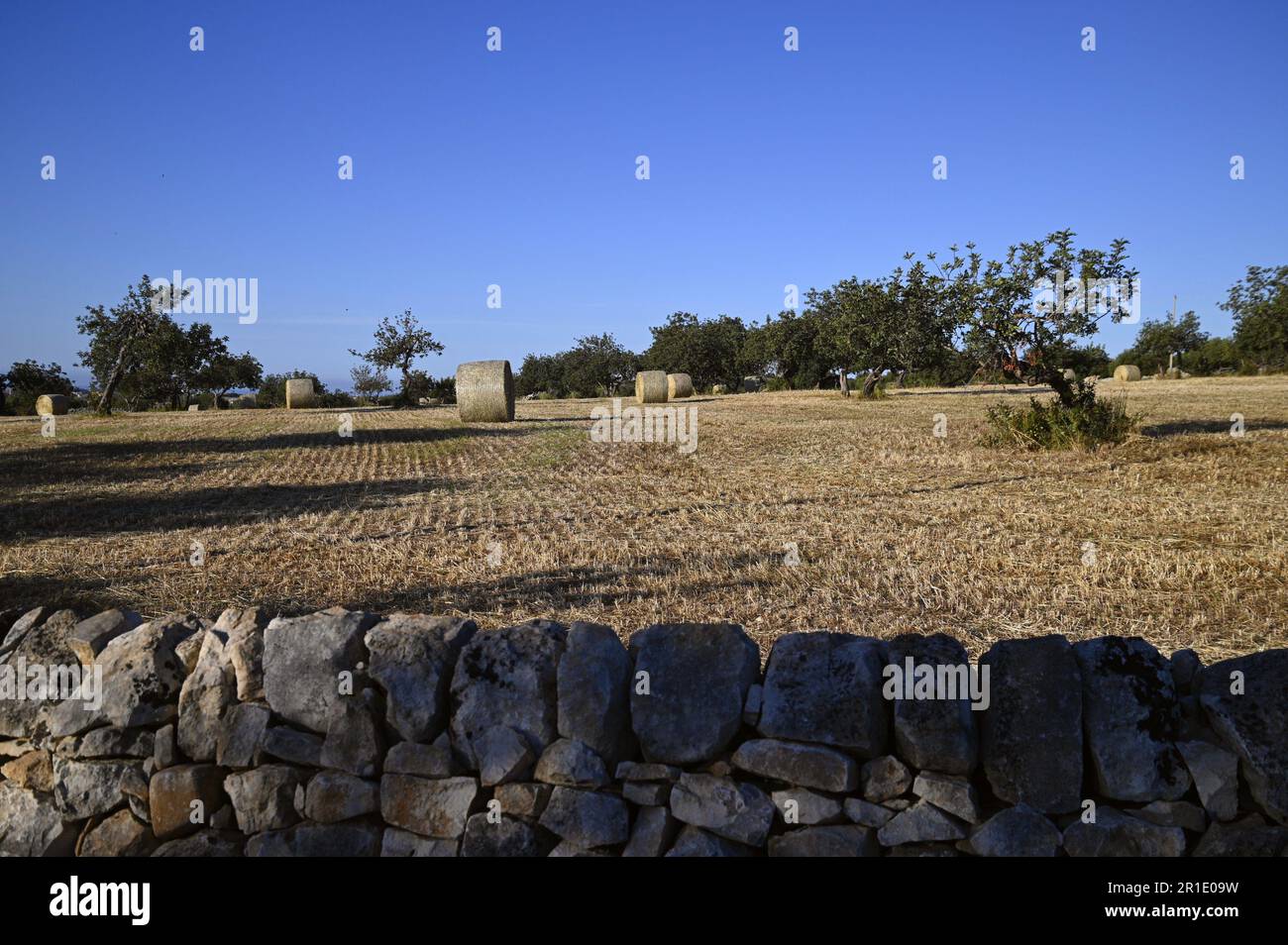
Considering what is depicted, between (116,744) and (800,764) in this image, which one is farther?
(116,744)

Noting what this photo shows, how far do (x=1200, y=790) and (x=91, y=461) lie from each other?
70.4 ft

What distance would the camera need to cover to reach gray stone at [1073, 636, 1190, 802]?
3.59m

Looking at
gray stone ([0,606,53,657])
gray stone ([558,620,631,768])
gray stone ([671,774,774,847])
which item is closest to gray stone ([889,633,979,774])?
gray stone ([671,774,774,847])

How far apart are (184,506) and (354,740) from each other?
1037cm

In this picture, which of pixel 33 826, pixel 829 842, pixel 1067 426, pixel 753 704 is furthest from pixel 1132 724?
pixel 1067 426

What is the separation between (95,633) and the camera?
15.2ft

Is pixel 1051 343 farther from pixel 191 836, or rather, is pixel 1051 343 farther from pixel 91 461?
pixel 91 461

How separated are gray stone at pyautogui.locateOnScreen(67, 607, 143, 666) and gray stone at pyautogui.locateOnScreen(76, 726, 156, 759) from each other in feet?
1.51

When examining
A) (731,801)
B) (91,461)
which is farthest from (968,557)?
(91,461)

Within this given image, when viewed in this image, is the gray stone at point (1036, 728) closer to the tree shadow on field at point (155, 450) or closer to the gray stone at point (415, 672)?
the gray stone at point (415, 672)

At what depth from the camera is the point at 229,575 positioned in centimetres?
812
